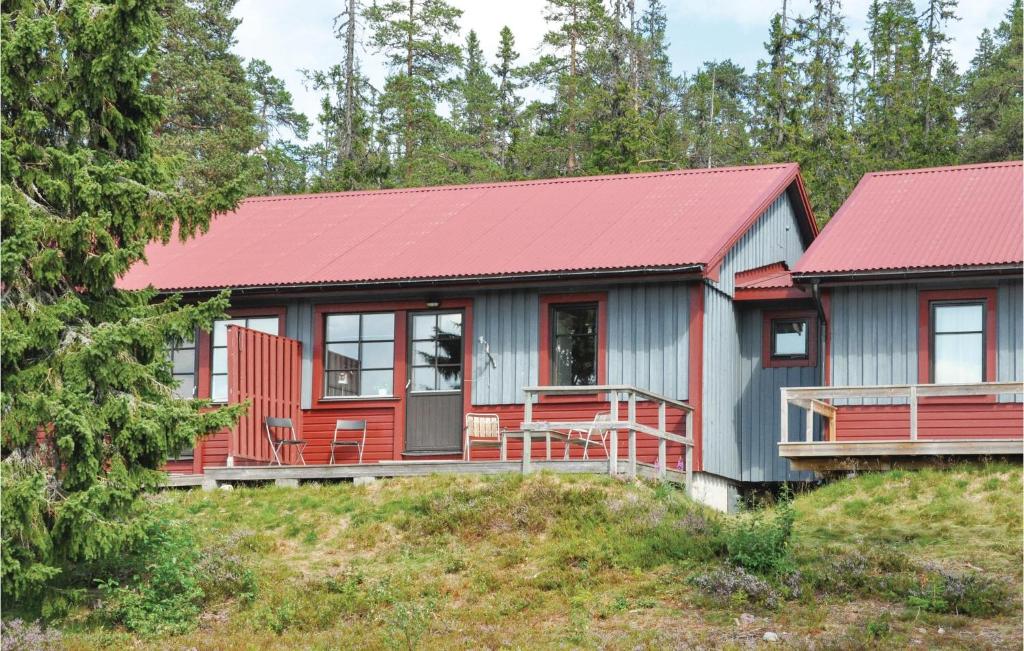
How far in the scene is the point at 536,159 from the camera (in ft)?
145

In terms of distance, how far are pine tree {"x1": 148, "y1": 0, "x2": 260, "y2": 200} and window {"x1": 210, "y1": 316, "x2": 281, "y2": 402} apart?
13.3 meters

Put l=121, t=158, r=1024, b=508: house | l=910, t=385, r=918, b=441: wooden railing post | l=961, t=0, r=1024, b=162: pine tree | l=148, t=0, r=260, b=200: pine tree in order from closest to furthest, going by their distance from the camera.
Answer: l=910, t=385, r=918, b=441: wooden railing post → l=121, t=158, r=1024, b=508: house → l=148, t=0, r=260, b=200: pine tree → l=961, t=0, r=1024, b=162: pine tree

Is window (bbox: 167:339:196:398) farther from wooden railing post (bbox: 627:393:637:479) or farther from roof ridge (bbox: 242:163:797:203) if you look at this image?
wooden railing post (bbox: 627:393:637:479)

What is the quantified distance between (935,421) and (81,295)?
37.9ft

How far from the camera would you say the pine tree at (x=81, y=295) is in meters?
13.6

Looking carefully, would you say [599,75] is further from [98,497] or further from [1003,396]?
[98,497]

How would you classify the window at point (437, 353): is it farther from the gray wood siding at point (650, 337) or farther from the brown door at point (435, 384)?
the gray wood siding at point (650, 337)

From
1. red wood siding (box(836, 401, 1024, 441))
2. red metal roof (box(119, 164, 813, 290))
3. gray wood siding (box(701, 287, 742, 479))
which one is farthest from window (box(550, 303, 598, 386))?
red wood siding (box(836, 401, 1024, 441))

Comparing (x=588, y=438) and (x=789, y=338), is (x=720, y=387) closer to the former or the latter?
(x=789, y=338)

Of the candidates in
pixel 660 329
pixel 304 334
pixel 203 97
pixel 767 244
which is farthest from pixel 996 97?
pixel 304 334

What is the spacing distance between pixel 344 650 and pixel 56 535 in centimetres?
295

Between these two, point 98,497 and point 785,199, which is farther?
point 785,199

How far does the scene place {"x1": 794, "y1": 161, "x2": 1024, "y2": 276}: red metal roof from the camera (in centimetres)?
2027

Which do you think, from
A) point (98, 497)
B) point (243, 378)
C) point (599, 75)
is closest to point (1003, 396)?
point (243, 378)
